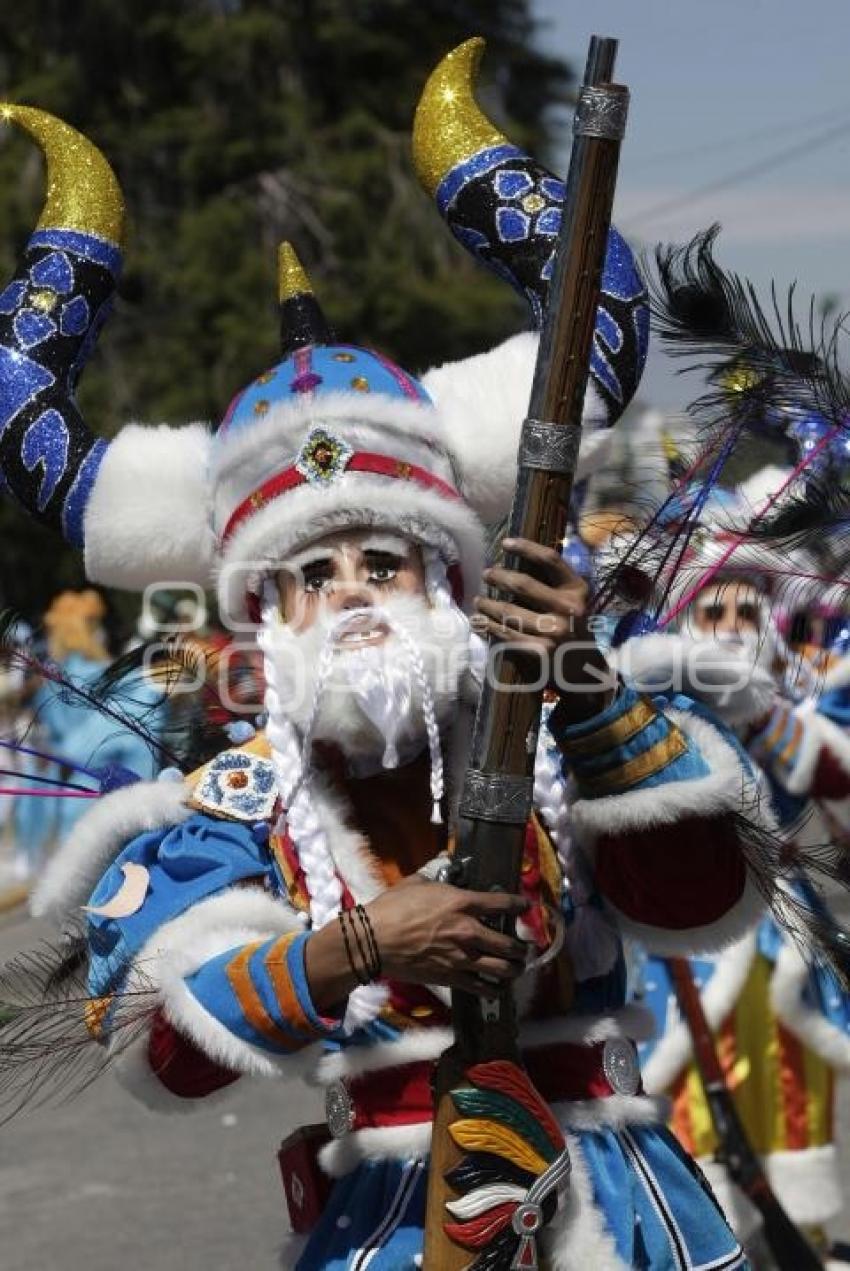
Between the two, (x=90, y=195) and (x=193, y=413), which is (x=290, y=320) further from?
(x=193, y=413)

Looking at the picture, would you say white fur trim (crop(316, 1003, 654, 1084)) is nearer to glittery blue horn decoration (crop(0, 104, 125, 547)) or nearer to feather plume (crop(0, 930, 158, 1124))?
feather plume (crop(0, 930, 158, 1124))

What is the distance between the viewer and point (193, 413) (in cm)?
1917

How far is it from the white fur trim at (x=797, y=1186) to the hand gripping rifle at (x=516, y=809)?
98.6 inches

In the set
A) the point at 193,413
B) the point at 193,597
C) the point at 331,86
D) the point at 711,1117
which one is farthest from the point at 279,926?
the point at 331,86

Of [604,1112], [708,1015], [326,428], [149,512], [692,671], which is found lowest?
[708,1015]

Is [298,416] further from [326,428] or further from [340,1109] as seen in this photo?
[340,1109]

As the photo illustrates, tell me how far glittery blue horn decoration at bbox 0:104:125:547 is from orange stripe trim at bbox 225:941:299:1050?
78cm

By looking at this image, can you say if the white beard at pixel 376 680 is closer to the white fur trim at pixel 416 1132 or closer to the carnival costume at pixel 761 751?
the carnival costume at pixel 761 751

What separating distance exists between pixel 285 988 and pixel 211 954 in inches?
6.1

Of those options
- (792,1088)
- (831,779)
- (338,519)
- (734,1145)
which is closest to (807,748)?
(831,779)

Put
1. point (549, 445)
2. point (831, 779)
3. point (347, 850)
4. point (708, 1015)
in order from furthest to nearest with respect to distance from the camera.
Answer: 1. point (708, 1015)
2. point (831, 779)
3. point (347, 850)
4. point (549, 445)

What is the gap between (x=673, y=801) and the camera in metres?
2.76

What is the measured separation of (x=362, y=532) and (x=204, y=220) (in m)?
17.5

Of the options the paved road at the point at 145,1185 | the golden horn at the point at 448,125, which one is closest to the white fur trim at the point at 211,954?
the golden horn at the point at 448,125
